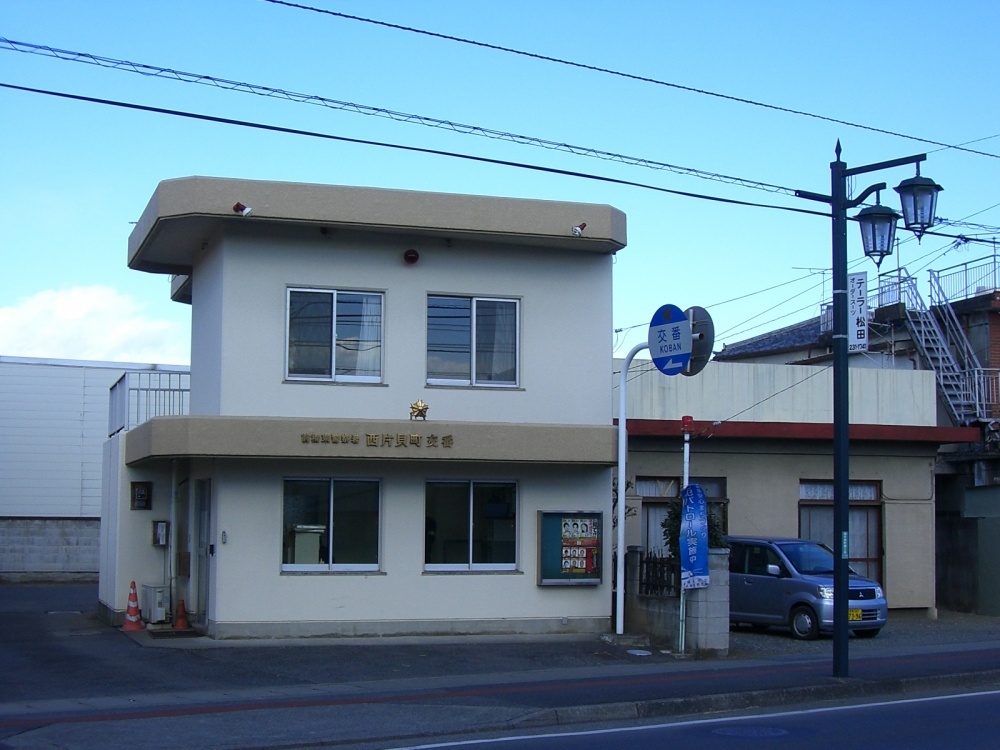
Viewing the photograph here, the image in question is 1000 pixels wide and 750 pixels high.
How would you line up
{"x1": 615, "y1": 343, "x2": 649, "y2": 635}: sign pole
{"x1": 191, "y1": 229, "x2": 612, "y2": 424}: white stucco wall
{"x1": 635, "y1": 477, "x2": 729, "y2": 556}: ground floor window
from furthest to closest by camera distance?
{"x1": 635, "y1": 477, "x2": 729, "y2": 556}: ground floor window → {"x1": 615, "y1": 343, "x2": 649, "y2": 635}: sign pole → {"x1": 191, "y1": 229, "x2": 612, "y2": 424}: white stucco wall

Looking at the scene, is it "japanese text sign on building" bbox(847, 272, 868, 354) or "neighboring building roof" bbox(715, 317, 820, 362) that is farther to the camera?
"neighboring building roof" bbox(715, 317, 820, 362)

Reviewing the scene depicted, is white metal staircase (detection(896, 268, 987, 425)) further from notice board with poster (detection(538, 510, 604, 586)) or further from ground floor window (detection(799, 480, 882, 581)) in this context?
notice board with poster (detection(538, 510, 604, 586))

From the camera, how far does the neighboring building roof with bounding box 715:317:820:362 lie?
32688 millimetres

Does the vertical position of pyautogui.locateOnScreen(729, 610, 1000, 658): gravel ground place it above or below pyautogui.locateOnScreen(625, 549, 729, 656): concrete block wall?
below

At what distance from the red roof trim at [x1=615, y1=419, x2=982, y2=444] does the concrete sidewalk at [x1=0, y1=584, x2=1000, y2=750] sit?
4.31 metres

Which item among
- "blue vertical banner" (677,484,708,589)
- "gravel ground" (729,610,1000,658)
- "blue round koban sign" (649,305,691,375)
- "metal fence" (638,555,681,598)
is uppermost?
"blue round koban sign" (649,305,691,375)

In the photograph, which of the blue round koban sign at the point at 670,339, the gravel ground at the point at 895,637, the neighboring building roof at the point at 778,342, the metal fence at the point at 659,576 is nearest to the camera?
the blue round koban sign at the point at 670,339

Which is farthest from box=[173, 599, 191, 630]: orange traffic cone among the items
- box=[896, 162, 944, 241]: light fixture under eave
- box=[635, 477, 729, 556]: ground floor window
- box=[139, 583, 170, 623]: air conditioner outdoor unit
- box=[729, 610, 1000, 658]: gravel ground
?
box=[896, 162, 944, 241]: light fixture under eave

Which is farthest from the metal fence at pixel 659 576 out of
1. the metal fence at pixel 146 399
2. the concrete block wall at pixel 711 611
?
the metal fence at pixel 146 399

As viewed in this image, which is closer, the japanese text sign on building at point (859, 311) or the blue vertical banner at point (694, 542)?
the blue vertical banner at point (694, 542)

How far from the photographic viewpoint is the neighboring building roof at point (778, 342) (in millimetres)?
32688

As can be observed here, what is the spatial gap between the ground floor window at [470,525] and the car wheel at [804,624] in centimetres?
535

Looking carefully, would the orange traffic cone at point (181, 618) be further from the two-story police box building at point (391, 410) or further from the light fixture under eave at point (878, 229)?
the light fixture under eave at point (878, 229)

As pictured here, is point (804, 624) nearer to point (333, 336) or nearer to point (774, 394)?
point (774, 394)
